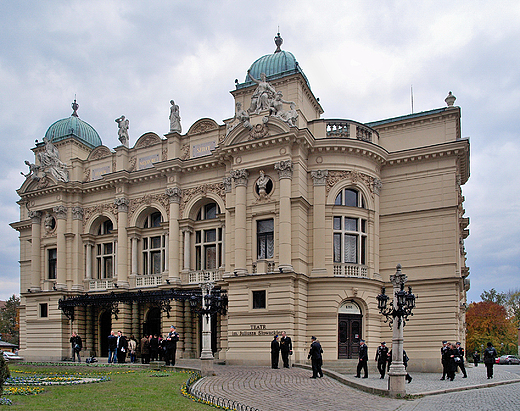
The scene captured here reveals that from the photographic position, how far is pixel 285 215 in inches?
1180

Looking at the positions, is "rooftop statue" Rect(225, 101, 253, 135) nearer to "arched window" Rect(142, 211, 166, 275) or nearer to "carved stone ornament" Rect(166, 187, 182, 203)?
"carved stone ornament" Rect(166, 187, 182, 203)

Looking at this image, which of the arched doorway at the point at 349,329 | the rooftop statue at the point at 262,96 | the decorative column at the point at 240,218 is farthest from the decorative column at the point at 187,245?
the arched doorway at the point at 349,329

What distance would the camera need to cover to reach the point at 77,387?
55.4 feet

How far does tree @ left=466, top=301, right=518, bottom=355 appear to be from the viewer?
67.3 meters

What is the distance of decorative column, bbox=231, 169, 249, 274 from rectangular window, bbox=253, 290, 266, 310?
1.47 meters

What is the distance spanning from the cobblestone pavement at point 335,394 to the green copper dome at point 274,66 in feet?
68.1

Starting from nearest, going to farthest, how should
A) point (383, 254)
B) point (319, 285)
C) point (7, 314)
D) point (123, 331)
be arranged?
point (319, 285) → point (383, 254) → point (123, 331) → point (7, 314)

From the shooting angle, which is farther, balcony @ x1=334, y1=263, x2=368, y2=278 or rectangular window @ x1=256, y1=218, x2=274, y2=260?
rectangular window @ x1=256, y1=218, x2=274, y2=260

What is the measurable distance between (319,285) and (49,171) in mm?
23335

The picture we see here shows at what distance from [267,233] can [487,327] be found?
48.9 metres

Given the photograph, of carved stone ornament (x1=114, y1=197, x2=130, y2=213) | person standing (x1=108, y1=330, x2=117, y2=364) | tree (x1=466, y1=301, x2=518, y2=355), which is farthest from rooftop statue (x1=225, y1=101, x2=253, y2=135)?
tree (x1=466, y1=301, x2=518, y2=355)

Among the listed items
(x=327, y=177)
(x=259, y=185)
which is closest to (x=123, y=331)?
(x=259, y=185)

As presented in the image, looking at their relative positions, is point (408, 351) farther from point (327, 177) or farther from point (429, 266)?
point (327, 177)

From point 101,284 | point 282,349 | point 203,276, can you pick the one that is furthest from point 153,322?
point 282,349
